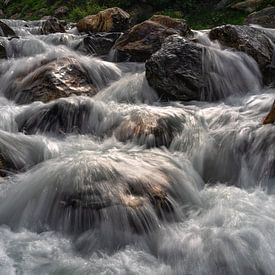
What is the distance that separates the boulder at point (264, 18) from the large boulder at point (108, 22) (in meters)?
3.82

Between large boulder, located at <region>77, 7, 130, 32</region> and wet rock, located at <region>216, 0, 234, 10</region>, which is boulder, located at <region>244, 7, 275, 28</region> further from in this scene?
large boulder, located at <region>77, 7, 130, 32</region>

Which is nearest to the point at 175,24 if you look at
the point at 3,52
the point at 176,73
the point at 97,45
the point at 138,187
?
the point at 97,45

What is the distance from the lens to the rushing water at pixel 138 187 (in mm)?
3977

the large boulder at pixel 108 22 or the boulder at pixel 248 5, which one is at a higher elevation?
the boulder at pixel 248 5

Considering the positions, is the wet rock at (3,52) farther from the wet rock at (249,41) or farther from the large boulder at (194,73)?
the wet rock at (249,41)

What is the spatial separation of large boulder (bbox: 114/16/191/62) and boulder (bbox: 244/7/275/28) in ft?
9.69

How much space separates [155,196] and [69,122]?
3059mm

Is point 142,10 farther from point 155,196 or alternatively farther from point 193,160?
point 155,196

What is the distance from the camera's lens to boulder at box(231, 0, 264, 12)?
14594 millimetres

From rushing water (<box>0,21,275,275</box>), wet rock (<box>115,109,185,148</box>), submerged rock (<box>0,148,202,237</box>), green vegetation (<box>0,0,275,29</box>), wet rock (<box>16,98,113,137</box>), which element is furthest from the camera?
green vegetation (<box>0,0,275,29</box>)

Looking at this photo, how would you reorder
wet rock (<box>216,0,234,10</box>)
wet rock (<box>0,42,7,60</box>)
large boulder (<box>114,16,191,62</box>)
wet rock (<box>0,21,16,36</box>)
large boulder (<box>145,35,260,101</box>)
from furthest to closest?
wet rock (<box>216,0,234,10</box>) → wet rock (<box>0,21,16,36</box>) → wet rock (<box>0,42,7,60</box>) → large boulder (<box>114,16,191,62</box>) → large boulder (<box>145,35,260,101</box>)

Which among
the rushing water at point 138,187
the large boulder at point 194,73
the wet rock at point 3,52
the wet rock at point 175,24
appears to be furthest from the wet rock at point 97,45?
the rushing water at point 138,187

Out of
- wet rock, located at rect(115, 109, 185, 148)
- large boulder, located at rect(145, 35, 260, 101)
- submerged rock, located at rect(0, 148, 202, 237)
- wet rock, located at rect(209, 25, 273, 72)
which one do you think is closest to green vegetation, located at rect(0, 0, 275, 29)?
wet rock, located at rect(209, 25, 273, 72)

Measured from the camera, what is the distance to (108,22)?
13.3m
